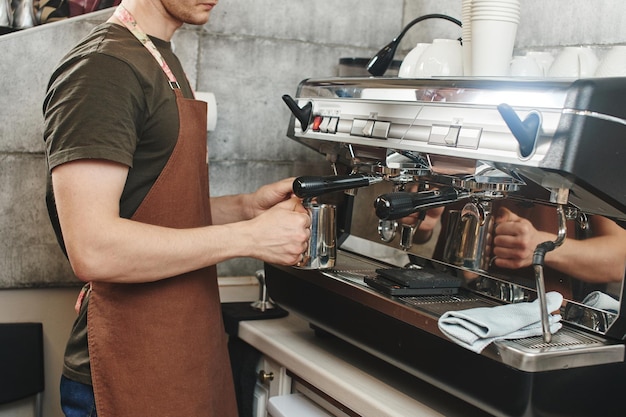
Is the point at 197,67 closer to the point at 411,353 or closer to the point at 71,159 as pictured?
the point at 71,159

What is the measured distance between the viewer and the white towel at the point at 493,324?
1130 millimetres

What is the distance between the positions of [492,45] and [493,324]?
21.4 inches

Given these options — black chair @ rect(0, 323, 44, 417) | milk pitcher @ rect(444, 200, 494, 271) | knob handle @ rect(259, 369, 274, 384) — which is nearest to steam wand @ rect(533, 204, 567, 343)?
milk pitcher @ rect(444, 200, 494, 271)

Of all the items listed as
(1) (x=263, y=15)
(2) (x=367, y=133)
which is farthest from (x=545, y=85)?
(1) (x=263, y=15)

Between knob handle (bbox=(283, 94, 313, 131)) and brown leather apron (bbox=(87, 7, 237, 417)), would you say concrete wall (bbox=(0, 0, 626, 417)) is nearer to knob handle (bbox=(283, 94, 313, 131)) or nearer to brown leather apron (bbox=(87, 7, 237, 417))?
knob handle (bbox=(283, 94, 313, 131))

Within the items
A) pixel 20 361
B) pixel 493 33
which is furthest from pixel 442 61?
pixel 20 361

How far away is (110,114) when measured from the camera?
1259 mm

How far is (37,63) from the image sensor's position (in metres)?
1.95

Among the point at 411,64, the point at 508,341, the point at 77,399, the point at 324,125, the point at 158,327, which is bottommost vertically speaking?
the point at 77,399

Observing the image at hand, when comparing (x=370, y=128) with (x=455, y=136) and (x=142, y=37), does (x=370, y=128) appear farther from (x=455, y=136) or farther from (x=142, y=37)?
(x=142, y=37)

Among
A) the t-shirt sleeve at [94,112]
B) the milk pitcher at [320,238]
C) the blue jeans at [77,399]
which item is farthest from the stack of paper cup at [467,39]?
the blue jeans at [77,399]

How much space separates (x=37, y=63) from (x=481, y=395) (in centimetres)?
137

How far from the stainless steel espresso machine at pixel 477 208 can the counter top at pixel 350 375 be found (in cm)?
7

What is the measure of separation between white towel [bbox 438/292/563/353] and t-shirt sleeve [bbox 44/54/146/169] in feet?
1.84
